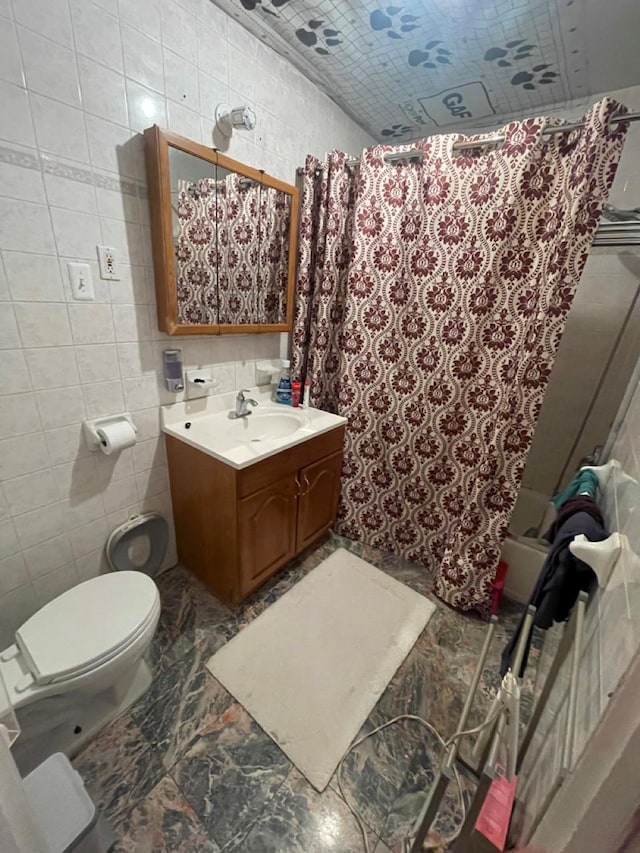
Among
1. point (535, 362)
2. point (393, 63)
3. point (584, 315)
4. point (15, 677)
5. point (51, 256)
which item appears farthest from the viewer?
point (584, 315)

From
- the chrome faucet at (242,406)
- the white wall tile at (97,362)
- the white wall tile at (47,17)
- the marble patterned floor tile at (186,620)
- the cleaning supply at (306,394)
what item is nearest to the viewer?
the white wall tile at (47,17)

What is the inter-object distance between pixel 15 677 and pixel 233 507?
0.74 meters

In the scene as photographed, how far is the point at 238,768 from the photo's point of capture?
1.06 m

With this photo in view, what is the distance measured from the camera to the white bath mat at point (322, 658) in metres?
1.15

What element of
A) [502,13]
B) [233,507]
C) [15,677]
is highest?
[502,13]

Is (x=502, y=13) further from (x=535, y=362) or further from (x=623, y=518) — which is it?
(x=623, y=518)

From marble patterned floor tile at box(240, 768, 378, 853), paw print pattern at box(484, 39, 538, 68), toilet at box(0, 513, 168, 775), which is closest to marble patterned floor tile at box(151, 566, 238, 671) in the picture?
toilet at box(0, 513, 168, 775)

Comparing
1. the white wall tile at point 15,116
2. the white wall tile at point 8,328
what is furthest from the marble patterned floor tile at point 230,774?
the white wall tile at point 15,116

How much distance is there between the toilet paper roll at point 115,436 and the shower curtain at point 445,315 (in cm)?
93

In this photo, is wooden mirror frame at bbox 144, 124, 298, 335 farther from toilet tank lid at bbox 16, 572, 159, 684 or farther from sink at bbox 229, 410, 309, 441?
toilet tank lid at bbox 16, 572, 159, 684

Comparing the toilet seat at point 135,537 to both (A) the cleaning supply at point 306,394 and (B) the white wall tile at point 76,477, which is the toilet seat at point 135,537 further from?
(A) the cleaning supply at point 306,394

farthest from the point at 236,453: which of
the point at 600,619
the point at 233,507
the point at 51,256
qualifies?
the point at 600,619

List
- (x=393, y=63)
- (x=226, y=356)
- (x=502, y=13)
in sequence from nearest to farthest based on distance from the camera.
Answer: (x=502, y=13) < (x=393, y=63) < (x=226, y=356)

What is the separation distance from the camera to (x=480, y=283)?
1.39 m
